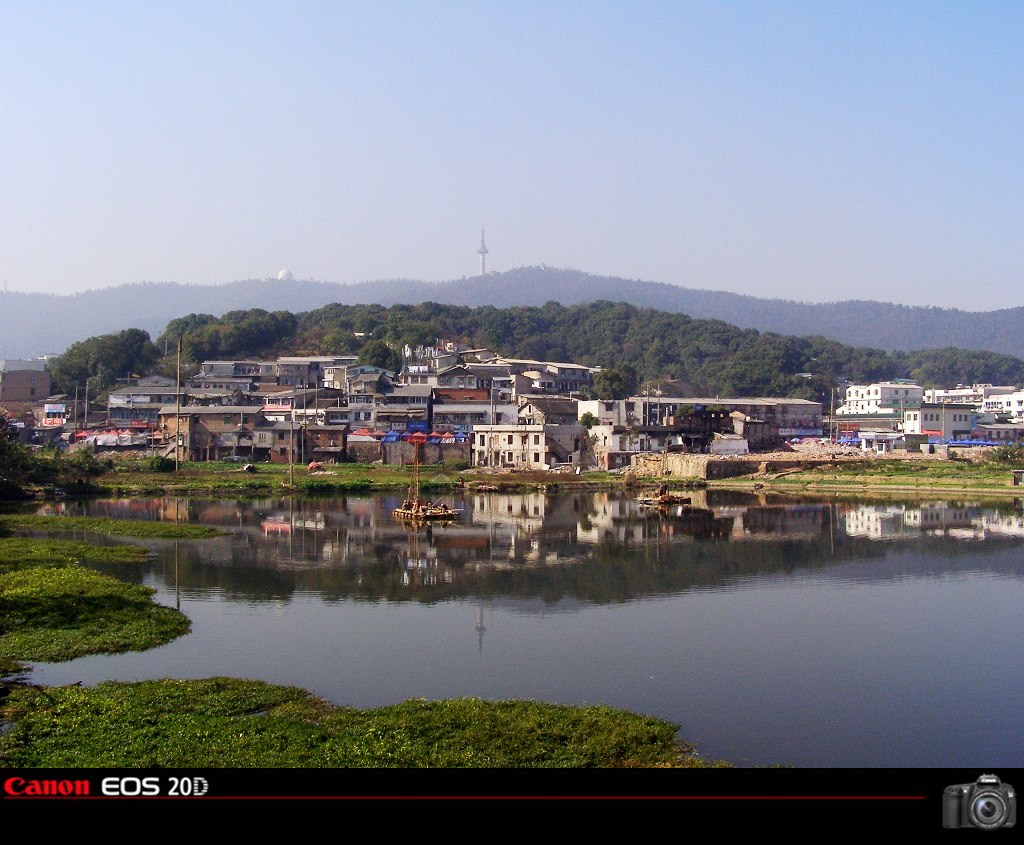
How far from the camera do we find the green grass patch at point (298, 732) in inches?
327

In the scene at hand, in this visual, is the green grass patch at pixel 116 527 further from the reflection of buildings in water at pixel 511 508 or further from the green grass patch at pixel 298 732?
the green grass patch at pixel 298 732

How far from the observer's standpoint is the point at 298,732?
9.22m

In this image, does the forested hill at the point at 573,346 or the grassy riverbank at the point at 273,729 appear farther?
the forested hill at the point at 573,346

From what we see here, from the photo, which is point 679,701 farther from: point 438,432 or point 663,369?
point 663,369

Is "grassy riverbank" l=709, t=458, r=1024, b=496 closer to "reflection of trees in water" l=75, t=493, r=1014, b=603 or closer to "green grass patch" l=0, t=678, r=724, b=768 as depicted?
"reflection of trees in water" l=75, t=493, r=1014, b=603

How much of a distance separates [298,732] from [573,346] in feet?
311

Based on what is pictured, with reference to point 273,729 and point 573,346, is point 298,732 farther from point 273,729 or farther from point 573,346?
point 573,346

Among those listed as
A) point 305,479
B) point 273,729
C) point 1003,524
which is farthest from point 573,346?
point 273,729

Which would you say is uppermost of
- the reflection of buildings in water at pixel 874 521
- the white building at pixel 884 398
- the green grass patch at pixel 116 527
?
the white building at pixel 884 398

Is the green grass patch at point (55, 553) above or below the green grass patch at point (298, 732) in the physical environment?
below
